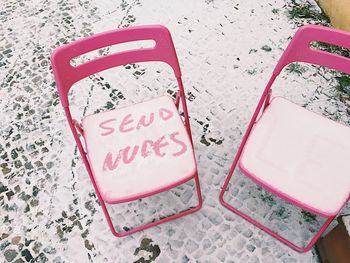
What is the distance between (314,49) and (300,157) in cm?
37

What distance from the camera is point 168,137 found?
1.30 metres

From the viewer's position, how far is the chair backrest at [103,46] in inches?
45.8

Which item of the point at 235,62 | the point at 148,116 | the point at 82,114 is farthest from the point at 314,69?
the point at 82,114

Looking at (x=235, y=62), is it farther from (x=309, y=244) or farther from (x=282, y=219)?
(x=309, y=244)

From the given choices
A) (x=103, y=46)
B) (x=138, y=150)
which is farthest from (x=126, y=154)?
(x=103, y=46)

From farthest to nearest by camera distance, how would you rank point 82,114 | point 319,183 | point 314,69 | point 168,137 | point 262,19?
point 262,19 < point 314,69 < point 82,114 < point 168,137 < point 319,183

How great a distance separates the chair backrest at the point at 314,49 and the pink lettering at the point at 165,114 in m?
0.39

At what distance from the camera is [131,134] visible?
1.31m

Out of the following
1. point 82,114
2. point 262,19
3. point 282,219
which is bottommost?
point 282,219

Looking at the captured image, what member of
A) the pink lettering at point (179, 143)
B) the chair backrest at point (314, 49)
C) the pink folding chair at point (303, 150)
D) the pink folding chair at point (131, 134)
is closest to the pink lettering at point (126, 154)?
the pink folding chair at point (131, 134)

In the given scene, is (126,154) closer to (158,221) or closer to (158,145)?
(158,145)

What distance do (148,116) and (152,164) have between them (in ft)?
0.68

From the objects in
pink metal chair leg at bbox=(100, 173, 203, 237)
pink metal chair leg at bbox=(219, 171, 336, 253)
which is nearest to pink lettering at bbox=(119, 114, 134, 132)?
pink metal chair leg at bbox=(100, 173, 203, 237)

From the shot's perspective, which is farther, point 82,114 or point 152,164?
point 82,114
